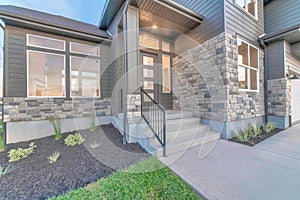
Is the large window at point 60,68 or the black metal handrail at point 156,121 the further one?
the large window at point 60,68

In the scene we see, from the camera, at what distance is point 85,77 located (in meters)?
6.04

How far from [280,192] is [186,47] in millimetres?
5428

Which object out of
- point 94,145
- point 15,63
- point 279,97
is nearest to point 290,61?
point 279,97

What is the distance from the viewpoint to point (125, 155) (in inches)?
138

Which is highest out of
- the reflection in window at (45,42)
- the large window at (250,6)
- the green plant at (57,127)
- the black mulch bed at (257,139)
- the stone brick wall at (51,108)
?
the large window at (250,6)

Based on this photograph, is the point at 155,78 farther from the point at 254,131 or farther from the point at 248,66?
the point at 254,131

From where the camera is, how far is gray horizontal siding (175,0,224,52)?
476cm

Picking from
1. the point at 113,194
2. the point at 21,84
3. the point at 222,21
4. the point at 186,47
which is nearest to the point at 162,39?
the point at 186,47

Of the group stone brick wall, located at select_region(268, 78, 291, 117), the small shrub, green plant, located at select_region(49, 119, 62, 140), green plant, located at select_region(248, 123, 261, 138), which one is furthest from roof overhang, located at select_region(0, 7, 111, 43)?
stone brick wall, located at select_region(268, 78, 291, 117)

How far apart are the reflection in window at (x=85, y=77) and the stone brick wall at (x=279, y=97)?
7646 mm

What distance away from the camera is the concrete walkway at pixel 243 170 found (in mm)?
2068

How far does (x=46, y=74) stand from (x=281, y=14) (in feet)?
35.1

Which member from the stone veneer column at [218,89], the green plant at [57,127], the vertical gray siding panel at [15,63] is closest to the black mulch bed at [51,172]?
the green plant at [57,127]

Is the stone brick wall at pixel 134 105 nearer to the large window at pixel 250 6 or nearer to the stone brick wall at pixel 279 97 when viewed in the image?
the large window at pixel 250 6
